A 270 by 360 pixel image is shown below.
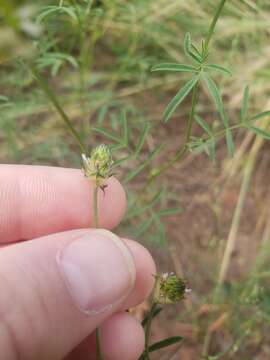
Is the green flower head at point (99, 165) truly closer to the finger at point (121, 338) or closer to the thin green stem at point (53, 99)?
the thin green stem at point (53, 99)

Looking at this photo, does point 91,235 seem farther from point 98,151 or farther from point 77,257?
point 98,151

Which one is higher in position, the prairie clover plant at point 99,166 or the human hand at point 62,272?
the prairie clover plant at point 99,166

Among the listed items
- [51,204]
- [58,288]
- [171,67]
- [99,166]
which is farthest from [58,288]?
[171,67]

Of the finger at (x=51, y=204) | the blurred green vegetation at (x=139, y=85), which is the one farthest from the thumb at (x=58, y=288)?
the blurred green vegetation at (x=139, y=85)

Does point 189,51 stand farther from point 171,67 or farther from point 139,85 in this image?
point 139,85

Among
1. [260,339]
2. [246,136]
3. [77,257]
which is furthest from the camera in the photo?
[246,136]

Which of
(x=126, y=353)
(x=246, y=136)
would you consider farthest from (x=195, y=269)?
(x=126, y=353)
